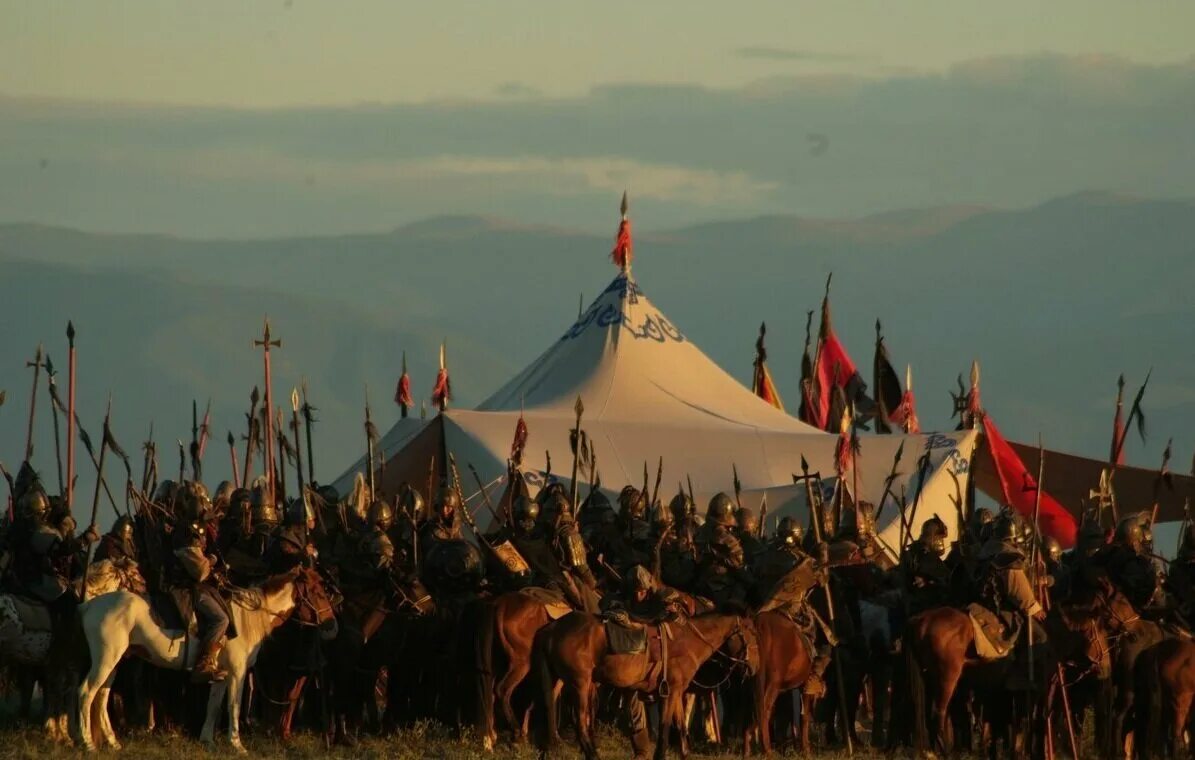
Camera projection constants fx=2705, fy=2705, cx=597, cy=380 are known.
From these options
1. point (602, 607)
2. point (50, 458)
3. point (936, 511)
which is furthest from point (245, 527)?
point (50, 458)

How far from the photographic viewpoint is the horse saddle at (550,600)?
23.4m

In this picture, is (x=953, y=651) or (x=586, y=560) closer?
(x=953, y=651)

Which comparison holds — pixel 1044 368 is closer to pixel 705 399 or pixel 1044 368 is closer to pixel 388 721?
pixel 705 399

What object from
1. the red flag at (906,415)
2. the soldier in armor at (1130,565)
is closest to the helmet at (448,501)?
the soldier in armor at (1130,565)

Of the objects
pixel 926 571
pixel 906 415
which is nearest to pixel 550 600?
pixel 926 571

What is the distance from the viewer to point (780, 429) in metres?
36.8

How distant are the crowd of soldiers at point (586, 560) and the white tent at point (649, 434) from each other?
6.58 m

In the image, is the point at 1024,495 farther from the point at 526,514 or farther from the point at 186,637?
the point at 186,637

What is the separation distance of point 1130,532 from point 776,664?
11.4ft

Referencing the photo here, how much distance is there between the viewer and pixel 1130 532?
24328 mm

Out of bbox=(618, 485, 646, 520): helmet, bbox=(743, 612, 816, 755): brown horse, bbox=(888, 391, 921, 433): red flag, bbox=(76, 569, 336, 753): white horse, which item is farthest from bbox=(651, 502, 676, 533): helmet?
bbox=(888, 391, 921, 433): red flag

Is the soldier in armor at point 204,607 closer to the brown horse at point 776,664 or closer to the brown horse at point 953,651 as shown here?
the brown horse at point 776,664

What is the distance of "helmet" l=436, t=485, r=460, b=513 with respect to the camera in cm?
2662

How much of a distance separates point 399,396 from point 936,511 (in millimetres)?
7913
